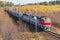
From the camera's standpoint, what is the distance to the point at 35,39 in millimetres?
23531

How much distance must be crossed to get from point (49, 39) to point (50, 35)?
2.22 metres

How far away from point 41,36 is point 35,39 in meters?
1.72

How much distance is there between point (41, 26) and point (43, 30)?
0.81 meters

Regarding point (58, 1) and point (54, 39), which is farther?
point (58, 1)

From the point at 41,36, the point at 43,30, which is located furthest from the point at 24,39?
the point at 43,30

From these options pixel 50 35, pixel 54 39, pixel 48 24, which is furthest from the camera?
pixel 48 24

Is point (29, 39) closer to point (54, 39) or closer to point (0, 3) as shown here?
point (54, 39)

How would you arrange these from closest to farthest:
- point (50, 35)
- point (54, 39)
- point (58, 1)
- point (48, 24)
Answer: point (54, 39) < point (50, 35) < point (48, 24) < point (58, 1)

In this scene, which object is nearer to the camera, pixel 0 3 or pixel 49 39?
pixel 49 39

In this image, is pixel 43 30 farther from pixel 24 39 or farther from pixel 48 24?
pixel 24 39

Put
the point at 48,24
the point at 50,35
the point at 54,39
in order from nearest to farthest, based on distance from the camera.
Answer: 1. the point at 54,39
2. the point at 50,35
3. the point at 48,24

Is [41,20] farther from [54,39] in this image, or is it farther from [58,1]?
[58,1]

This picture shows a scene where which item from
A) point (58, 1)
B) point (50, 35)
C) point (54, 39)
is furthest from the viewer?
point (58, 1)

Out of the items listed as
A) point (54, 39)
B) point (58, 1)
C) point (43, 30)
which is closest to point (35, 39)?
point (54, 39)
